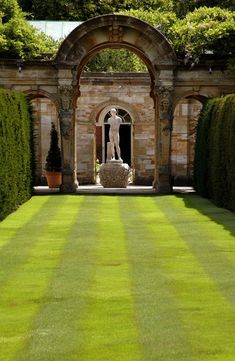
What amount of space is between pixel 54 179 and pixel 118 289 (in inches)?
809

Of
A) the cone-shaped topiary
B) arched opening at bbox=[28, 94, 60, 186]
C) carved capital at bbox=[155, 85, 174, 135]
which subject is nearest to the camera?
carved capital at bbox=[155, 85, 174, 135]

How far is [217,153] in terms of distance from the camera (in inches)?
957

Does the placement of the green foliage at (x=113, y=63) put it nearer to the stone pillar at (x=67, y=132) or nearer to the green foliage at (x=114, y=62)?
the green foliage at (x=114, y=62)

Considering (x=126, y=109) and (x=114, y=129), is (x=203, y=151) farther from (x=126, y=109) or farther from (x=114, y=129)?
(x=126, y=109)

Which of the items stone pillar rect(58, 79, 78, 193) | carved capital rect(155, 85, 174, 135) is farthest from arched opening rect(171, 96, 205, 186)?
stone pillar rect(58, 79, 78, 193)

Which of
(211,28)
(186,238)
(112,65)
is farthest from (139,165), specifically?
(186,238)

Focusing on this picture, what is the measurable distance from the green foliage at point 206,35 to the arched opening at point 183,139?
5108mm

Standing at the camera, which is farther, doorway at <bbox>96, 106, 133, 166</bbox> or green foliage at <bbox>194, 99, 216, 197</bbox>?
doorway at <bbox>96, 106, 133, 166</bbox>

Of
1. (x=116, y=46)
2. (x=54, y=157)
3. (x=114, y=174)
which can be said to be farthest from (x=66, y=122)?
(x=114, y=174)

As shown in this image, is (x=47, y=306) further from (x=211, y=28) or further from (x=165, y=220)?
(x=211, y=28)

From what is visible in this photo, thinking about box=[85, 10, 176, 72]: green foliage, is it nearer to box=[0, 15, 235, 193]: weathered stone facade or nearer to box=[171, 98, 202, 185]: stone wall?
box=[171, 98, 202, 185]: stone wall

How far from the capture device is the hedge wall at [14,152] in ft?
67.9

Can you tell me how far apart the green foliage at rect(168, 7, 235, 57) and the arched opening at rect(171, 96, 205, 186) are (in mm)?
5108

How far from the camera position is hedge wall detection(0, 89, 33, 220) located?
67.9ft
